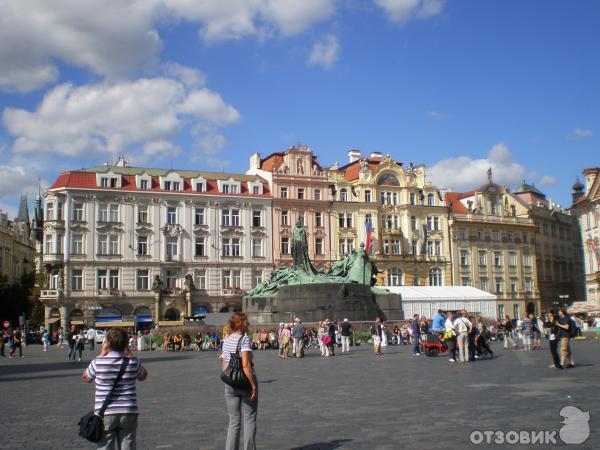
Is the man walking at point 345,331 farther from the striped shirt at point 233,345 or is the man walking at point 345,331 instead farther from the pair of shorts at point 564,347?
the striped shirt at point 233,345

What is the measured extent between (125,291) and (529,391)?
166 ft

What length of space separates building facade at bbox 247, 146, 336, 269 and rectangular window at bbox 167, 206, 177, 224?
923cm

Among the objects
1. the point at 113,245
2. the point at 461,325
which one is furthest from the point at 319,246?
the point at 461,325

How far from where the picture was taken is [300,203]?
6575 cm

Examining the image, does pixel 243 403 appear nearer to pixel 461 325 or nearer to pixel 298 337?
pixel 461 325

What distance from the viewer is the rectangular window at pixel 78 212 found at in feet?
191

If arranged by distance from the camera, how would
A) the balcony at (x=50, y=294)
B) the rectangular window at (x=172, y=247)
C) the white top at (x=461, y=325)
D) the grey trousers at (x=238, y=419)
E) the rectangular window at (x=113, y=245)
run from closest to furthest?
the grey trousers at (x=238, y=419) → the white top at (x=461, y=325) → the balcony at (x=50, y=294) → the rectangular window at (x=113, y=245) → the rectangular window at (x=172, y=247)

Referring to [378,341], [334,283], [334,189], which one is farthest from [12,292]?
[378,341]

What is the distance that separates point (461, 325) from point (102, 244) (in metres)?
45.2

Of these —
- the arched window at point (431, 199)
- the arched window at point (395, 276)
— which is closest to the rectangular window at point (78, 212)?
the arched window at point (395, 276)

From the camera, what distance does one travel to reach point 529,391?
38.6 ft

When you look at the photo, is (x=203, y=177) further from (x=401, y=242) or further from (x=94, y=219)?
(x=401, y=242)

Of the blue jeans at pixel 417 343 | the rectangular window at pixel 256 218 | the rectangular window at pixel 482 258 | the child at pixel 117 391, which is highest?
the rectangular window at pixel 256 218

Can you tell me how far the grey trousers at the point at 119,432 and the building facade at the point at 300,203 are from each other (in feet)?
191
